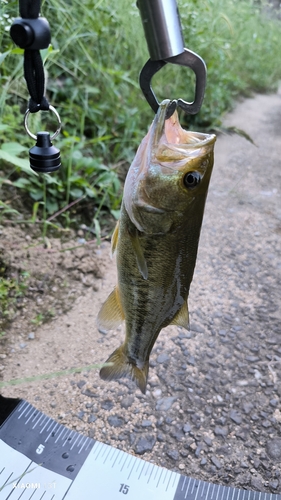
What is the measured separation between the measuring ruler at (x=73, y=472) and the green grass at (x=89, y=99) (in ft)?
3.43

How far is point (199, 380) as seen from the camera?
5.79 feet

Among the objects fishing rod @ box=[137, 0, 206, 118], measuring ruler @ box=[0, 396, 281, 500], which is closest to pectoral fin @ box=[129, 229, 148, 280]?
fishing rod @ box=[137, 0, 206, 118]

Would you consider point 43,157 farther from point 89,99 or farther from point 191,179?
point 89,99

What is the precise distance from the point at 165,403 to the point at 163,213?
89 centimetres

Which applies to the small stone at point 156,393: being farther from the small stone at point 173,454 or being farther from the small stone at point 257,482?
the small stone at point 257,482

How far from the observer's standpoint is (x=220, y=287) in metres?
2.33

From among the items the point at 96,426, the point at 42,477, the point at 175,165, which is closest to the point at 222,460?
the point at 96,426

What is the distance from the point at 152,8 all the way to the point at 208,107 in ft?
11.7

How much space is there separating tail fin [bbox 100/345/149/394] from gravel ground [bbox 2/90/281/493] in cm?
30

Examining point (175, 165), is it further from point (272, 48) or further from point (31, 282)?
point (272, 48)

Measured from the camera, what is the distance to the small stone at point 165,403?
1.63 metres

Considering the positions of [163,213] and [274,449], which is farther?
[274,449]

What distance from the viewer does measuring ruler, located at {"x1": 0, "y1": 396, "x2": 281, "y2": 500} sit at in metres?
1.29

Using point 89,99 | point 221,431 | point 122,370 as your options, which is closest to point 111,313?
point 122,370
